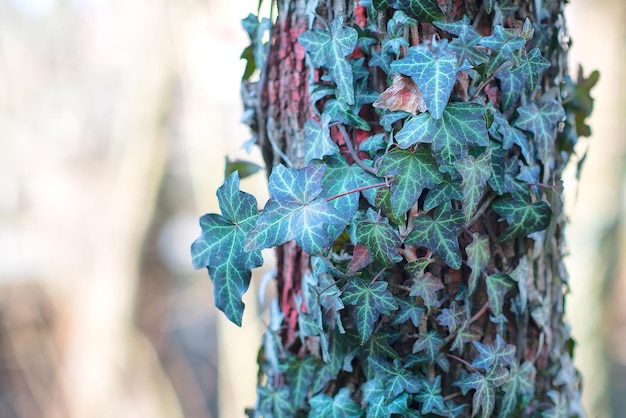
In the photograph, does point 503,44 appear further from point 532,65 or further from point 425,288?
point 425,288

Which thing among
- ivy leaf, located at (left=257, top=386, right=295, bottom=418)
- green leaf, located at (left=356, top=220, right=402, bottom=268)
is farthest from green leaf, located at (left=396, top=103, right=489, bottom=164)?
ivy leaf, located at (left=257, top=386, right=295, bottom=418)

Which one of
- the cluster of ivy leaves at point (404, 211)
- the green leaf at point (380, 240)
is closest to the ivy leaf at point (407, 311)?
the cluster of ivy leaves at point (404, 211)

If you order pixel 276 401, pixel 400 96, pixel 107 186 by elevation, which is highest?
pixel 400 96

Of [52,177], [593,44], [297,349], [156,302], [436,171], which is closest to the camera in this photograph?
[436,171]

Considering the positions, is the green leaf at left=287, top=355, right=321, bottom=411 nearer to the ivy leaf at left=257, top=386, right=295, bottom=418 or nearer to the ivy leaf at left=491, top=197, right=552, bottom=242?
the ivy leaf at left=257, top=386, right=295, bottom=418

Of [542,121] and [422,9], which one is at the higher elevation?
[422,9]

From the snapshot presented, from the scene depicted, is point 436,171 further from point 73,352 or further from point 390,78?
point 73,352

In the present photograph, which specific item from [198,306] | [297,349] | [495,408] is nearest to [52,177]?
[198,306]

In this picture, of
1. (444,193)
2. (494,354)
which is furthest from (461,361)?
(444,193)
